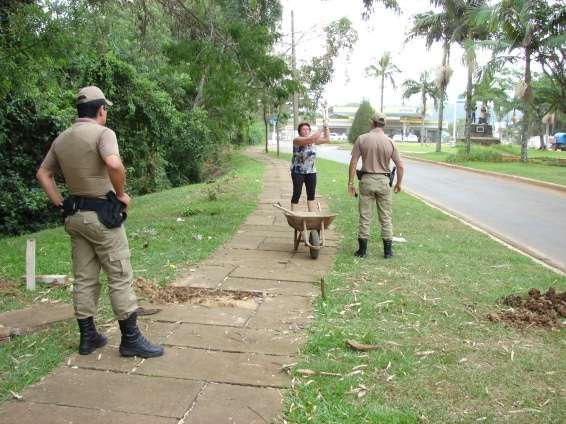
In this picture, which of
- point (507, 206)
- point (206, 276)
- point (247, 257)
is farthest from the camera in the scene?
point (507, 206)

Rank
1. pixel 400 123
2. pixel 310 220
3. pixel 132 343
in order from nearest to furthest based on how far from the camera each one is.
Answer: pixel 132 343 → pixel 310 220 → pixel 400 123

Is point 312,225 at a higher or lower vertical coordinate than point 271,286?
higher

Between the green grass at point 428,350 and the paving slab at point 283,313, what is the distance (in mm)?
138

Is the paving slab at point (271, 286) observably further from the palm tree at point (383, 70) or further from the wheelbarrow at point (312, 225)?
the palm tree at point (383, 70)

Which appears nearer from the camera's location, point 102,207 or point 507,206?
point 102,207

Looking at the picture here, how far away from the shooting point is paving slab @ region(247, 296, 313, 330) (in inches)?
181

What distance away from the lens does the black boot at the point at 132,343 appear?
386 cm

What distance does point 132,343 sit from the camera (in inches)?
152

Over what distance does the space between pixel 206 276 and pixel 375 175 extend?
242 centimetres

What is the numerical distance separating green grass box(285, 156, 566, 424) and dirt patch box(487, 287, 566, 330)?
13 centimetres

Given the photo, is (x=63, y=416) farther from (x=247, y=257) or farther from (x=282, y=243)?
(x=282, y=243)

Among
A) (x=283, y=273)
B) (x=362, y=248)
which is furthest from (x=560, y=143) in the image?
(x=283, y=273)

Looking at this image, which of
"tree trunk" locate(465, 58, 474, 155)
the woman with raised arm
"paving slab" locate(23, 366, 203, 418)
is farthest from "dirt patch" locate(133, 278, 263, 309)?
"tree trunk" locate(465, 58, 474, 155)

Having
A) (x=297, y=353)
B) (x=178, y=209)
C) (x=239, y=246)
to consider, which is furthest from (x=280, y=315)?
(x=178, y=209)
